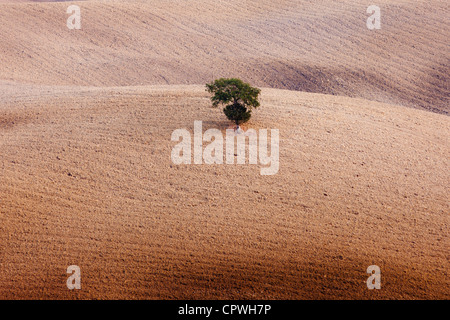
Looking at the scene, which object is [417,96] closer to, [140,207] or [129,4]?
[140,207]

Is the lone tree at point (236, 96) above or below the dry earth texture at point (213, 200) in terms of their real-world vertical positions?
above

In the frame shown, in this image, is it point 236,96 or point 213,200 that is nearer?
point 213,200

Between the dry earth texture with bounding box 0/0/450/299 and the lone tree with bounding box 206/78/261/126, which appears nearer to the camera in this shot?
the dry earth texture with bounding box 0/0/450/299

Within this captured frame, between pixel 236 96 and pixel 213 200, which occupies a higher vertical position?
pixel 236 96

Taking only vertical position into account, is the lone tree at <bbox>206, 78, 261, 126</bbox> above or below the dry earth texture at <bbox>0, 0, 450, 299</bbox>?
above

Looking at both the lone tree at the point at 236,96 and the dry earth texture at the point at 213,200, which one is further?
the lone tree at the point at 236,96

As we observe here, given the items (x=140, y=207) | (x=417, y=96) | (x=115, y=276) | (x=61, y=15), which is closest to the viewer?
(x=115, y=276)
